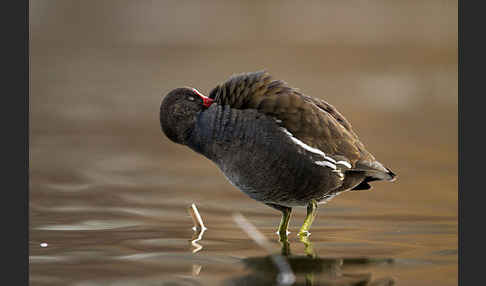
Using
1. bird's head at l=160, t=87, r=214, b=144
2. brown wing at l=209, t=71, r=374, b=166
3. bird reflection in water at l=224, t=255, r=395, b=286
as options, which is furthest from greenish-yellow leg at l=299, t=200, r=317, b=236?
bird's head at l=160, t=87, r=214, b=144

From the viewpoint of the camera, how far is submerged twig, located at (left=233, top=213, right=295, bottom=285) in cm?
580

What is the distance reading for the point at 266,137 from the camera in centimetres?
688

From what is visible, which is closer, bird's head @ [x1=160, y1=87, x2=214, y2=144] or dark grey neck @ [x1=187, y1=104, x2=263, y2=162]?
dark grey neck @ [x1=187, y1=104, x2=263, y2=162]

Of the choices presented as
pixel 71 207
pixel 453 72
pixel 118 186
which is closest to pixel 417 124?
pixel 453 72

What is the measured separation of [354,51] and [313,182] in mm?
14500

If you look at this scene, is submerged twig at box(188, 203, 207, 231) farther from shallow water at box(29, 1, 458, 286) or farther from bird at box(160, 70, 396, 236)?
bird at box(160, 70, 396, 236)

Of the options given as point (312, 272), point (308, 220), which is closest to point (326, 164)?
point (308, 220)

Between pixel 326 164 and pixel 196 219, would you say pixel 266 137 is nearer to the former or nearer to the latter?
pixel 326 164

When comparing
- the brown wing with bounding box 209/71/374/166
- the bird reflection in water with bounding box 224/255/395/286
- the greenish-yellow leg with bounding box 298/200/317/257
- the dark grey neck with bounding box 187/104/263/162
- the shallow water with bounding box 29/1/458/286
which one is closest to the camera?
the bird reflection in water with bounding box 224/255/395/286

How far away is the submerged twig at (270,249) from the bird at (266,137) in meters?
0.32

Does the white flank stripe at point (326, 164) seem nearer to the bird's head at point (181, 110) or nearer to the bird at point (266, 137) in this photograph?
the bird at point (266, 137)

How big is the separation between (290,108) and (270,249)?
1266 millimetres

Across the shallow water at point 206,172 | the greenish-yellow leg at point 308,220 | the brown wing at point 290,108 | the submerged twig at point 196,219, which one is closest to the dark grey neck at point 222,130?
the brown wing at point 290,108

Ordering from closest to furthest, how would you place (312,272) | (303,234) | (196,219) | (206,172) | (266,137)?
(312,272) → (266,137) → (303,234) → (196,219) → (206,172)
